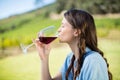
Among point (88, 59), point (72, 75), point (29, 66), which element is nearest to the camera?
point (88, 59)

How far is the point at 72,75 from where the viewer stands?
7.68 ft

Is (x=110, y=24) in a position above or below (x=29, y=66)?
above

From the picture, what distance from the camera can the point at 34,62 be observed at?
3824 mm

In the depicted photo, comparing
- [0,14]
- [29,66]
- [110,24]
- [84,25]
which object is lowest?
[29,66]

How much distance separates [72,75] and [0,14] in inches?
75.0

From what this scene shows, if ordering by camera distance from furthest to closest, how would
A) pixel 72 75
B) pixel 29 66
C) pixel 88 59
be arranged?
1. pixel 29 66
2. pixel 72 75
3. pixel 88 59

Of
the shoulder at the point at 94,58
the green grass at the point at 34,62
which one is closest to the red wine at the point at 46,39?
the shoulder at the point at 94,58

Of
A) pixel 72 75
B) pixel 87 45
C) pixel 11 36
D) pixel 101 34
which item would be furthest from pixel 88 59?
pixel 11 36

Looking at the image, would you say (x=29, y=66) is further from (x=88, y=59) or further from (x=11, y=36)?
(x=88, y=59)

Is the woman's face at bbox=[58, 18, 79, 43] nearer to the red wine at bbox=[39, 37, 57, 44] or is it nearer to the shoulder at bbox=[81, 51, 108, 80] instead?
the red wine at bbox=[39, 37, 57, 44]

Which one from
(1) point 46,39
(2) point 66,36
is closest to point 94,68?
(2) point 66,36

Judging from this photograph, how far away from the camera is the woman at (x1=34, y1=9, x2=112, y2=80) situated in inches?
82.1

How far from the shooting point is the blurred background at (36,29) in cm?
378

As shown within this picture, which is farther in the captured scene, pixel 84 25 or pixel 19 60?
pixel 19 60
